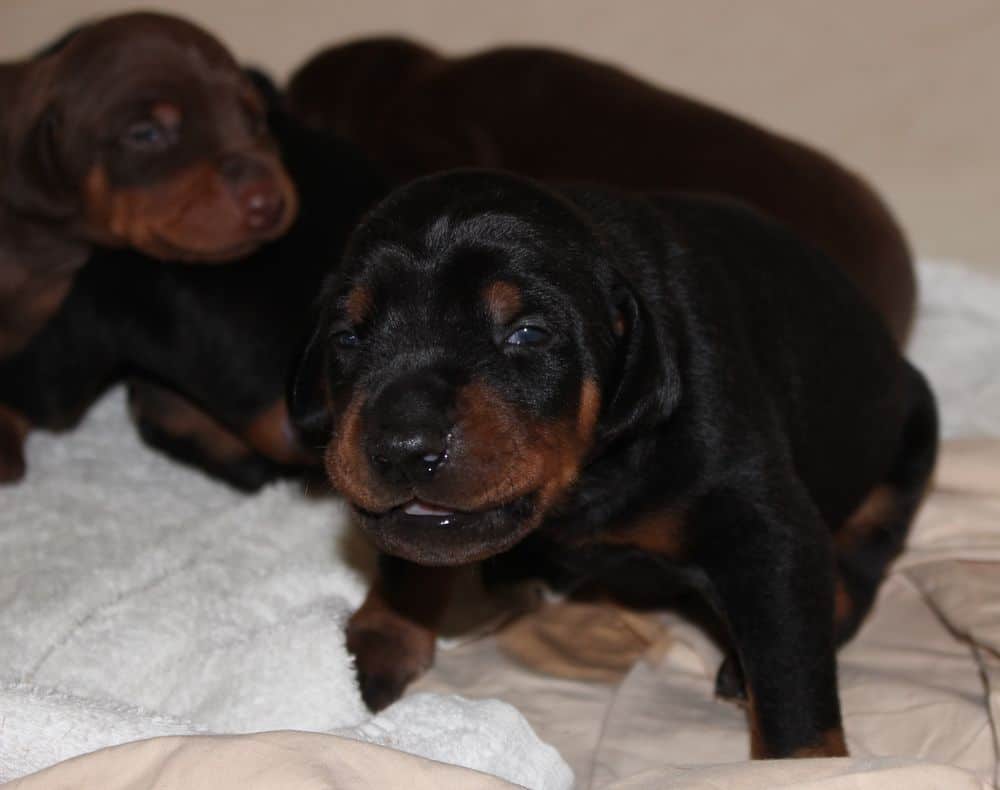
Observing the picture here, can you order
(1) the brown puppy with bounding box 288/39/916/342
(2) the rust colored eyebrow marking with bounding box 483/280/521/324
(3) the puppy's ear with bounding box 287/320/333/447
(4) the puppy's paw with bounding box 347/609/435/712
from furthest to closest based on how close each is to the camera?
(1) the brown puppy with bounding box 288/39/916/342 < (4) the puppy's paw with bounding box 347/609/435/712 < (3) the puppy's ear with bounding box 287/320/333/447 < (2) the rust colored eyebrow marking with bounding box 483/280/521/324

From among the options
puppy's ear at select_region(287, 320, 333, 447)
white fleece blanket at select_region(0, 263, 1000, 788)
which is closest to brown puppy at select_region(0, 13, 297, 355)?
white fleece blanket at select_region(0, 263, 1000, 788)

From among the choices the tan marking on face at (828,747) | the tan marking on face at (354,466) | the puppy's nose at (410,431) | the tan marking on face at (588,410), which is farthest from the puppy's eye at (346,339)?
the tan marking on face at (828,747)

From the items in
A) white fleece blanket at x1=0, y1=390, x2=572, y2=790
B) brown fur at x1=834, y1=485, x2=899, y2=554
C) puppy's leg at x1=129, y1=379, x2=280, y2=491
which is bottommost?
puppy's leg at x1=129, y1=379, x2=280, y2=491

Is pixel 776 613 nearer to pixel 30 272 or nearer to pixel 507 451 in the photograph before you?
pixel 507 451

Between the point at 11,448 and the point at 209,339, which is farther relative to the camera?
the point at 11,448

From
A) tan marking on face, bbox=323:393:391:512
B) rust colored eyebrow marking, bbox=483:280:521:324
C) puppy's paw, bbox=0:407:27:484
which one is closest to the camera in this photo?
tan marking on face, bbox=323:393:391:512

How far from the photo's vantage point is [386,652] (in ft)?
10.3

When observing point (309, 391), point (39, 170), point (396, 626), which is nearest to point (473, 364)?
point (309, 391)

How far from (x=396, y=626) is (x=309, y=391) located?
0.57 m

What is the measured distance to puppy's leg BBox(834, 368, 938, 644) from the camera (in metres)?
3.29

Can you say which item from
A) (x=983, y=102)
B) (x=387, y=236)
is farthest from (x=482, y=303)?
(x=983, y=102)

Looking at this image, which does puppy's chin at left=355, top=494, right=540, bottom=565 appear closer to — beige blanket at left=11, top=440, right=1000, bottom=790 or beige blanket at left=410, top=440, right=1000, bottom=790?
beige blanket at left=11, top=440, right=1000, bottom=790

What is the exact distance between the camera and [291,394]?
2.94 metres

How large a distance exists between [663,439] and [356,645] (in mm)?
862
